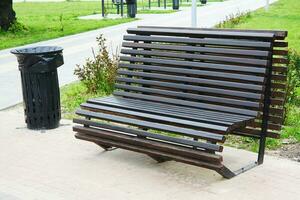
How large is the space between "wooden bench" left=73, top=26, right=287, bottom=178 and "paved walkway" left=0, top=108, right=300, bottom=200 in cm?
18

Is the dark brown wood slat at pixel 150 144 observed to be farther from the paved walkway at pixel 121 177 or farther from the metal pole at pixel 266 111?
the metal pole at pixel 266 111

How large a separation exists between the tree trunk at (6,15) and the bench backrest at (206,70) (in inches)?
501

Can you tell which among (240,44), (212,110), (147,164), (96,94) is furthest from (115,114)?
(96,94)

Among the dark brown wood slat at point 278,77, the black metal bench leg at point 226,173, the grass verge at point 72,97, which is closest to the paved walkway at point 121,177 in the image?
the black metal bench leg at point 226,173

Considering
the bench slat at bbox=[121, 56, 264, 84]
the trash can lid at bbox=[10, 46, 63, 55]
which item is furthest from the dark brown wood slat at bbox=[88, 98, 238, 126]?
the trash can lid at bbox=[10, 46, 63, 55]

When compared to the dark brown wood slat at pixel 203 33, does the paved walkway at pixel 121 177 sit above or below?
below

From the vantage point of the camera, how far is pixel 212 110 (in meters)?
5.26

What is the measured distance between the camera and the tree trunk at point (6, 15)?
17891 mm

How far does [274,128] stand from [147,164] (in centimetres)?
123

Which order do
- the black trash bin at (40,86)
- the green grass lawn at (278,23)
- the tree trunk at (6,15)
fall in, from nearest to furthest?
the black trash bin at (40,86) → the green grass lawn at (278,23) → the tree trunk at (6,15)

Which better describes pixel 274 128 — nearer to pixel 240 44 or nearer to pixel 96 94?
pixel 240 44

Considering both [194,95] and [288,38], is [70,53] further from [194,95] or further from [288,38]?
[194,95]

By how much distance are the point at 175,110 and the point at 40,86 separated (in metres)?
2.01

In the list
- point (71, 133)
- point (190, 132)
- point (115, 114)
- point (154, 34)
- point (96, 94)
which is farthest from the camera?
point (96, 94)
